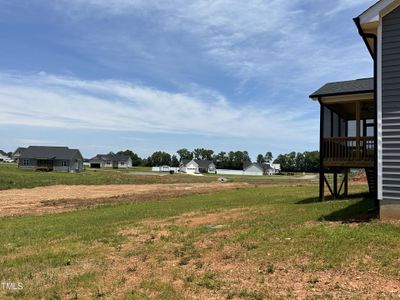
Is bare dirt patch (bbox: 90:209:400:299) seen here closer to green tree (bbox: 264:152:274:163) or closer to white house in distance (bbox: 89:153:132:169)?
white house in distance (bbox: 89:153:132:169)

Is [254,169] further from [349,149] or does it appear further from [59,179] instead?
[349,149]

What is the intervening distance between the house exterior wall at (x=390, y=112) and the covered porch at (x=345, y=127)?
3.89m

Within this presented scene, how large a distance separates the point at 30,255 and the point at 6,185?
1415 inches

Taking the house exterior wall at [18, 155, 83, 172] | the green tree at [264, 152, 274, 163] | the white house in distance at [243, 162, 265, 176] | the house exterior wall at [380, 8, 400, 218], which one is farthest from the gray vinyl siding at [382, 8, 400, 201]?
the green tree at [264, 152, 274, 163]

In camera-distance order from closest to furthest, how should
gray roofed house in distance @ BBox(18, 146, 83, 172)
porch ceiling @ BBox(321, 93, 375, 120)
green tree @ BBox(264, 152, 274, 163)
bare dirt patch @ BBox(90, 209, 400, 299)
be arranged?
bare dirt patch @ BBox(90, 209, 400, 299)
porch ceiling @ BBox(321, 93, 375, 120)
gray roofed house in distance @ BBox(18, 146, 83, 172)
green tree @ BBox(264, 152, 274, 163)

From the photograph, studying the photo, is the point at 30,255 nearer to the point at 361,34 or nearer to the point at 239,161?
the point at 361,34

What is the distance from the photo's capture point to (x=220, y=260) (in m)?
7.76

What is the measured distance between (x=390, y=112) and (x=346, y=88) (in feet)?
20.8

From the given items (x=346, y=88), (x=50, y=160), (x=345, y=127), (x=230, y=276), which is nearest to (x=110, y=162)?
(x=50, y=160)

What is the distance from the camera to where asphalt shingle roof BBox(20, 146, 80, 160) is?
87.8 meters

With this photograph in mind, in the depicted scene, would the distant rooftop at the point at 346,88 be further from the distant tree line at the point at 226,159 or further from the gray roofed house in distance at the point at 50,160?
the distant tree line at the point at 226,159

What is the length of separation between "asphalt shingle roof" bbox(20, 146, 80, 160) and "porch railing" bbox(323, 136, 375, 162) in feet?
258

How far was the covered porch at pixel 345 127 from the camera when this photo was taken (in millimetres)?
14594

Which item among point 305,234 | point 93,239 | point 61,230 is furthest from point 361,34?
point 61,230
